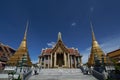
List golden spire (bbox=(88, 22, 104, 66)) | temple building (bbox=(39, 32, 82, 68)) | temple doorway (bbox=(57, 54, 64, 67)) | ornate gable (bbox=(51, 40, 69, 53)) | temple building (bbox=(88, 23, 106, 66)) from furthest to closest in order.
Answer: temple doorway (bbox=(57, 54, 64, 67))
ornate gable (bbox=(51, 40, 69, 53))
temple building (bbox=(39, 32, 82, 68))
golden spire (bbox=(88, 22, 104, 66))
temple building (bbox=(88, 23, 106, 66))

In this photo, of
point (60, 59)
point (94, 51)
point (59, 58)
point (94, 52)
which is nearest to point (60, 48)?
point (59, 58)

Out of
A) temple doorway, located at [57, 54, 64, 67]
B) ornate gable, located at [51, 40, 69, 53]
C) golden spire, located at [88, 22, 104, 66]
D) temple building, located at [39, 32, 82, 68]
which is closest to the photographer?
golden spire, located at [88, 22, 104, 66]

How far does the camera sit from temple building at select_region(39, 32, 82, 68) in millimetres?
28844

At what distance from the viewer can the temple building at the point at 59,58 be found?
28.8 metres

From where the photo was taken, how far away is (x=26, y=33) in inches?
1128

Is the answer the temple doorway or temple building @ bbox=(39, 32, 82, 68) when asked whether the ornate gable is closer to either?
temple building @ bbox=(39, 32, 82, 68)

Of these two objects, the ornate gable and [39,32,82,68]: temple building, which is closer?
[39,32,82,68]: temple building

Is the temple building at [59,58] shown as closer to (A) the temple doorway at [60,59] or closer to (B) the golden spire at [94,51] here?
(A) the temple doorway at [60,59]

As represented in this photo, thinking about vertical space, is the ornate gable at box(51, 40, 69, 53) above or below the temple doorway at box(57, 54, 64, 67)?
above

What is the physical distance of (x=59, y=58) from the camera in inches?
1228

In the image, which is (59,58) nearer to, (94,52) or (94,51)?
(94,51)

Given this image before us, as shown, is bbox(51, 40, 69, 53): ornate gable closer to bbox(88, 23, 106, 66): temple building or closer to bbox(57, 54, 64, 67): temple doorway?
bbox(57, 54, 64, 67): temple doorway

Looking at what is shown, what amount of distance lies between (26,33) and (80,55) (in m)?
Result: 16.3

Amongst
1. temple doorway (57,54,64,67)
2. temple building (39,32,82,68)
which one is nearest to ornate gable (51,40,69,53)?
temple building (39,32,82,68)
